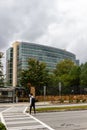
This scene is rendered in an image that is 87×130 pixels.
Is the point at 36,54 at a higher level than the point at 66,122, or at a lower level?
higher

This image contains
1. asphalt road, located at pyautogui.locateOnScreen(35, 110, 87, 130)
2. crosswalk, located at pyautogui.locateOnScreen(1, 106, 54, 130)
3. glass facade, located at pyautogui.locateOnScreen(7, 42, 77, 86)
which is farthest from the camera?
glass facade, located at pyautogui.locateOnScreen(7, 42, 77, 86)

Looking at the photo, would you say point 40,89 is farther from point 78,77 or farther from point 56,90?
point 78,77

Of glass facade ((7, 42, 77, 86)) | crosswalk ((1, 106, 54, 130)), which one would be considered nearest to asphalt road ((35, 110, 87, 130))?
crosswalk ((1, 106, 54, 130))

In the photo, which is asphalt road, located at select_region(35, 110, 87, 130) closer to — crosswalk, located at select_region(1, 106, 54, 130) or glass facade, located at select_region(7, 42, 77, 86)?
crosswalk, located at select_region(1, 106, 54, 130)

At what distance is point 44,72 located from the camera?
6462cm

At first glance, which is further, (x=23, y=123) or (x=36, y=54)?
(x=36, y=54)

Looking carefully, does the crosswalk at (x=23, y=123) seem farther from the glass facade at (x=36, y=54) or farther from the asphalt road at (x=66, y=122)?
the glass facade at (x=36, y=54)

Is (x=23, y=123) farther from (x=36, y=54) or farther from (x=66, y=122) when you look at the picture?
(x=36, y=54)

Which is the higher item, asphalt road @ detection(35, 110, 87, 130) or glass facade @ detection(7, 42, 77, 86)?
glass facade @ detection(7, 42, 77, 86)

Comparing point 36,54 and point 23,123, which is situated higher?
point 36,54

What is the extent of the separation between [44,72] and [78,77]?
56.3 ft

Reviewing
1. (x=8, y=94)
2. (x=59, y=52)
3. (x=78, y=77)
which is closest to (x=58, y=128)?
(x=8, y=94)

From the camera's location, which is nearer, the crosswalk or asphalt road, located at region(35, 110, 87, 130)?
asphalt road, located at region(35, 110, 87, 130)

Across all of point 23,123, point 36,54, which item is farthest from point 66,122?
point 36,54
